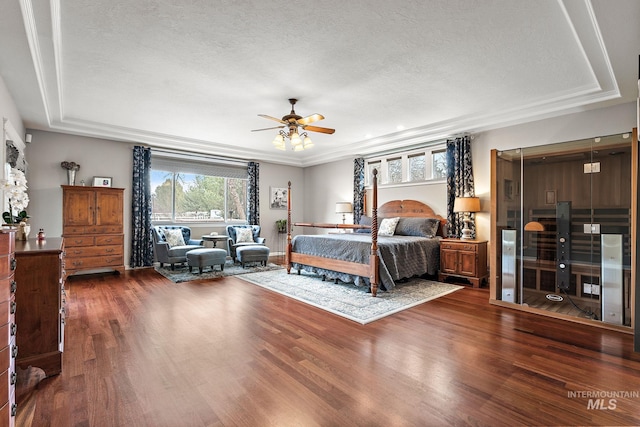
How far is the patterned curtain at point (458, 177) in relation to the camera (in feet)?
17.8

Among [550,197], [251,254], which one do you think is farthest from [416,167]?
[251,254]

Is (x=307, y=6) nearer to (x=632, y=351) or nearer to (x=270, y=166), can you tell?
(x=632, y=351)

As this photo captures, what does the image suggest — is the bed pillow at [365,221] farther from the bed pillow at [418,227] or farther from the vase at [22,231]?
the vase at [22,231]

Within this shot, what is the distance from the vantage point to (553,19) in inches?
98.0

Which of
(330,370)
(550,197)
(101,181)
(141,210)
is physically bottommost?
(330,370)

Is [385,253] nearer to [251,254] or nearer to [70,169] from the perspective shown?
[251,254]

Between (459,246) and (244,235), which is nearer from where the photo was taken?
(459,246)

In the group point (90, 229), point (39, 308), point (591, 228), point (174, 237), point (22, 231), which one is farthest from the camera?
point (174, 237)

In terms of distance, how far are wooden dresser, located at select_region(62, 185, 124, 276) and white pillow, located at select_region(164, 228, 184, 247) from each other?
77cm

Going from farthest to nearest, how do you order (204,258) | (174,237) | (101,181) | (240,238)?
(240,238) < (174,237) < (101,181) < (204,258)

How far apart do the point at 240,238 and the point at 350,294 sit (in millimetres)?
3521

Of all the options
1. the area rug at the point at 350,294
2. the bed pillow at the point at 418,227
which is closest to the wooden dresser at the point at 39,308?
the area rug at the point at 350,294

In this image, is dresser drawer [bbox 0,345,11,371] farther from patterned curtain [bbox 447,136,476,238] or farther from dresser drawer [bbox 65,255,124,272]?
patterned curtain [bbox 447,136,476,238]

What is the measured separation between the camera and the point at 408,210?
6.37 metres
